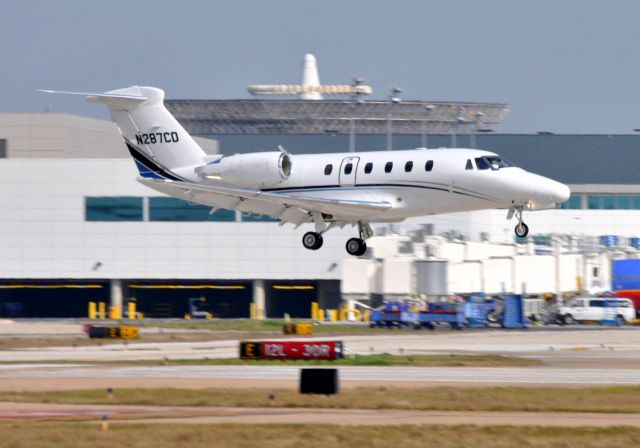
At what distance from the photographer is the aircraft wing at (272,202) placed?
143 ft

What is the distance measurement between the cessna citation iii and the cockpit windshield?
0.12 feet

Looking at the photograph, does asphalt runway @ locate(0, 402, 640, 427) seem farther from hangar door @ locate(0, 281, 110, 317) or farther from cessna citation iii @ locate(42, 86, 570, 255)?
hangar door @ locate(0, 281, 110, 317)

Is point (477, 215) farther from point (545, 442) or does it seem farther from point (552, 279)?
point (545, 442)

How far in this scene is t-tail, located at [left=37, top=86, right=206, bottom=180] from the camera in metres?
48.6

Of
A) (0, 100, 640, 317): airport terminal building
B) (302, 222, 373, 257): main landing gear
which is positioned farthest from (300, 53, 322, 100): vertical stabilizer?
(302, 222, 373, 257): main landing gear

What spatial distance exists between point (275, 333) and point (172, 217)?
22.2 m

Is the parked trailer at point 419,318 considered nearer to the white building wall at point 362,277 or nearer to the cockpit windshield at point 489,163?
the white building wall at point 362,277

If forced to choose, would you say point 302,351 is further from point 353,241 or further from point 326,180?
point 326,180

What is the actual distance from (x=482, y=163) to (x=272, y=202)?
8.24 metres

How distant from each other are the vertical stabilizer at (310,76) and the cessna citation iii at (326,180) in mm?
87565

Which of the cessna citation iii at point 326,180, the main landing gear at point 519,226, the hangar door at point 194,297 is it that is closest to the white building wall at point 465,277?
the hangar door at point 194,297

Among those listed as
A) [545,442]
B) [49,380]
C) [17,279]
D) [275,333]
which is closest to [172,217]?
[17,279]

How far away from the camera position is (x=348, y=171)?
4447 centimetres

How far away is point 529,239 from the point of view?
284ft
